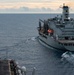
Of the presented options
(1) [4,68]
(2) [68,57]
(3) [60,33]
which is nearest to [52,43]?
(3) [60,33]

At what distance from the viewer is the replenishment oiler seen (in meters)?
95.4

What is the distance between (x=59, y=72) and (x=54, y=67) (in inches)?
192

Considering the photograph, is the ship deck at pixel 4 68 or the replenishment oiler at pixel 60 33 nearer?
the ship deck at pixel 4 68

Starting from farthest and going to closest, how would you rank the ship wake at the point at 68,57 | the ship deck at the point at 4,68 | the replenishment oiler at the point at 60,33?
1. the replenishment oiler at the point at 60,33
2. the ship wake at the point at 68,57
3. the ship deck at the point at 4,68

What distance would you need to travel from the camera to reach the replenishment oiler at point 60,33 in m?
95.4

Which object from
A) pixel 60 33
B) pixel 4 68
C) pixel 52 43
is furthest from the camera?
pixel 60 33

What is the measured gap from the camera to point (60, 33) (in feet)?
339

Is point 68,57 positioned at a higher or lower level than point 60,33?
lower

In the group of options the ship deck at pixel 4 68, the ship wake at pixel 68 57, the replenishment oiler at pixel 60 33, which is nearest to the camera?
the ship deck at pixel 4 68

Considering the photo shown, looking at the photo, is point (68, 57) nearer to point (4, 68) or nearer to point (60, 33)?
point (60, 33)

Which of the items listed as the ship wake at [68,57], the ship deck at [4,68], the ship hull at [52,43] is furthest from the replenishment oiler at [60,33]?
the ship deck at [4,68]

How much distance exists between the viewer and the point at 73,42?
9512 centimetres

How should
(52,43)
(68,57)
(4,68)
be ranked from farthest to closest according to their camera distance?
(52,43), (68,57), (4,68)

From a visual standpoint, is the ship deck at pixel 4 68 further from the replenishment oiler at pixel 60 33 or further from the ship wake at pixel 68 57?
the replenishment oiler at pixel 60 33
